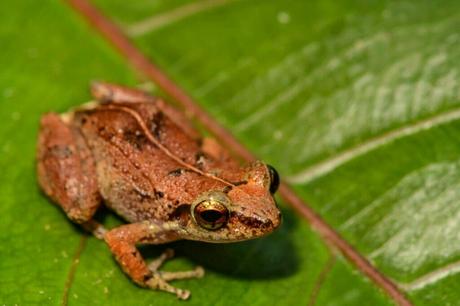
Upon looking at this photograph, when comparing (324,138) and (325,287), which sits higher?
(324,138)

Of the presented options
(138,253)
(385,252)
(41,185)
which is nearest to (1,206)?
(41,185)

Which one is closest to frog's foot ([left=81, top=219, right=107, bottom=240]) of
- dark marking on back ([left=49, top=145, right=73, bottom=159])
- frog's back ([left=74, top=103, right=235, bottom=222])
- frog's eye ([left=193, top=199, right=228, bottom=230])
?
frog's back ([left=74, top=103, right=235, bottom=222])

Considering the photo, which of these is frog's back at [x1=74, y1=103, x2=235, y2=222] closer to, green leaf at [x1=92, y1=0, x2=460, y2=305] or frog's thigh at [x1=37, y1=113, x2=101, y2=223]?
frog's thigh at [x1=37, y1=113, x2=101, y2=223]

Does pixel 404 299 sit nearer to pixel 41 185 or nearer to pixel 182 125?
pixel 182 125

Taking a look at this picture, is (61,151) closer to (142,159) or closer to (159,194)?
(142,159)

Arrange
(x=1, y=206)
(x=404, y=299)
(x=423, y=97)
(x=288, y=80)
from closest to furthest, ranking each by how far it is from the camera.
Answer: (x=404, y=299) < (x=1, y=206) < (x=423, y=97) < (x=288, y=80)

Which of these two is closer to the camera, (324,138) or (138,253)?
(138,253)

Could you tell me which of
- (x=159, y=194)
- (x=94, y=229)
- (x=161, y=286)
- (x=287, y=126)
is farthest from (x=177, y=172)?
(x=287, y=126)
